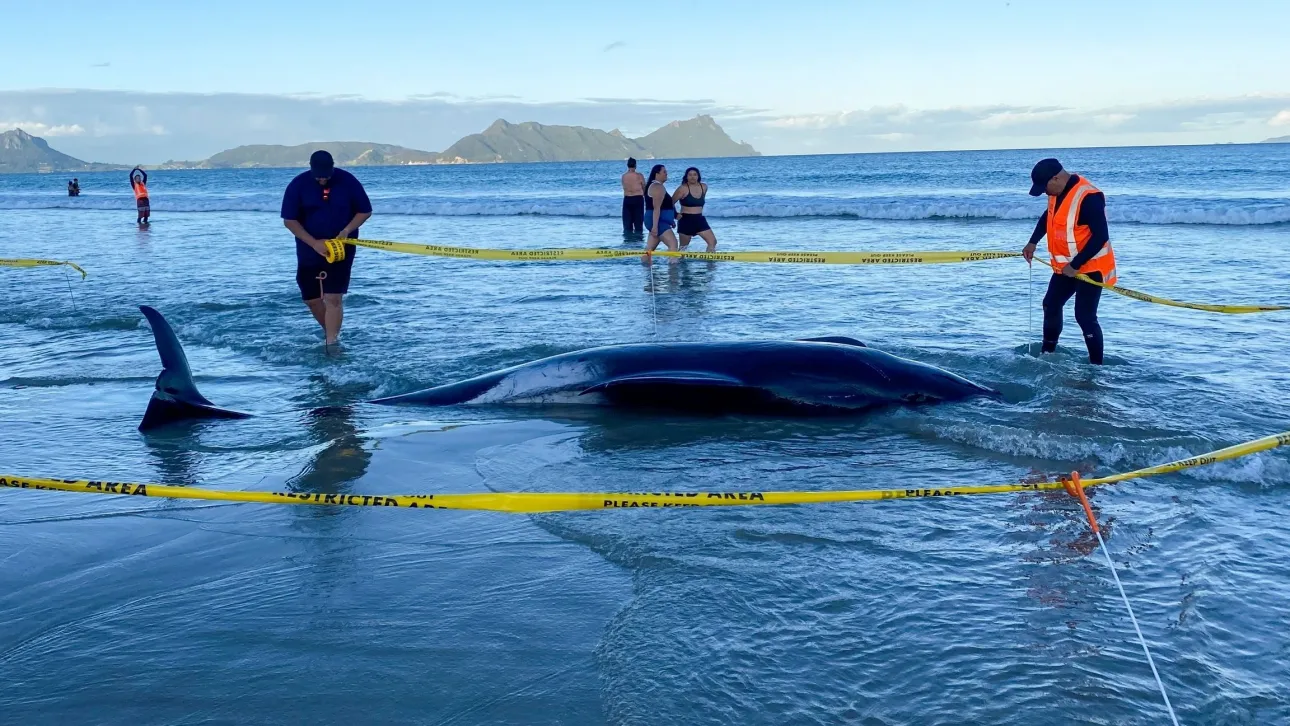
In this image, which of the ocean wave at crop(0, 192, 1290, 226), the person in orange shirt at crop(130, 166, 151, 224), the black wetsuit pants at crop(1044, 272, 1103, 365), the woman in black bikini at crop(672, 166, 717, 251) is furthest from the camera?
the person in orange shirt at crop(130, 166, 151, 224)

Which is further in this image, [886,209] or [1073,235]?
[886,209]

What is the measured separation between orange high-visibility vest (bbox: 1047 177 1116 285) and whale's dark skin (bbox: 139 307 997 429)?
6.21ft

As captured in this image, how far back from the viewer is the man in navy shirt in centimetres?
884

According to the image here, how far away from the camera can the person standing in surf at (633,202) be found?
2445 centimetres

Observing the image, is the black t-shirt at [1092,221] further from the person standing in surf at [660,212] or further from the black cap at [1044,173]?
the person standing in surf at [660,212]

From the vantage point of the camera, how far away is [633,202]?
24719 mm

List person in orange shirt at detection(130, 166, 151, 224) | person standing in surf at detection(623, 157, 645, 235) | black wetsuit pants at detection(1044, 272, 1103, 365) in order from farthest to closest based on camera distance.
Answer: person in orange shirt at detection(130, 166, 151, 224), person standing in surf at detection(623, 157, 645, 235), black wetsuit pants at detection(1044, 272, 1103, 365)

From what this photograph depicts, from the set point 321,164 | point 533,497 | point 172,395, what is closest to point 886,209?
point 321,164

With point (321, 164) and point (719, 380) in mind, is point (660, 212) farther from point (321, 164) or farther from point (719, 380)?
point (719, 380)

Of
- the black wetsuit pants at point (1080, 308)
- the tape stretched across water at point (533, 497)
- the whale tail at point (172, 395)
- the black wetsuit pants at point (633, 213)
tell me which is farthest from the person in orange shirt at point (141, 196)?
the tape stretched across water at point (533, 497)

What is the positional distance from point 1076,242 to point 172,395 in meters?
6.88

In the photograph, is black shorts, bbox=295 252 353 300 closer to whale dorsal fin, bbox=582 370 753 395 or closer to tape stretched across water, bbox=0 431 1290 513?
whale dorsal fin, bbox=582 370 753 395

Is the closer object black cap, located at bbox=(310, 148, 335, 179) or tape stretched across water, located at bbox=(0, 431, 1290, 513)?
tape stretched across water, located at bbox=(0, 431, 1290, 513)

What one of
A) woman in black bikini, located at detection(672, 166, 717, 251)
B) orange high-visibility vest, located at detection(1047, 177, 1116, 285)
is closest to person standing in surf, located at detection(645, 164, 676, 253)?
woman in black bikini, located at detection(672, 166, 717, 251)
